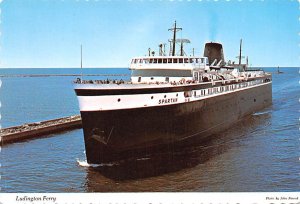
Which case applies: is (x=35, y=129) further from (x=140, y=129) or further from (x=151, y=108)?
(x=151, y=108)

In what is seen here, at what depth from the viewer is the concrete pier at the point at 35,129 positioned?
27.8 meters

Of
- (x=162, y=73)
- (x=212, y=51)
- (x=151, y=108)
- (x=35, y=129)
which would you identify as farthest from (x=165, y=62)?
(x=212, y=51)

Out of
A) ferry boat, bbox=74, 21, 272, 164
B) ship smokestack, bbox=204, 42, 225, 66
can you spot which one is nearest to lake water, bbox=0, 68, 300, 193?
ferry boat, bbox=74, 21, 272, 164

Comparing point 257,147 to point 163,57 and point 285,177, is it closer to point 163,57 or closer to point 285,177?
point 285,177

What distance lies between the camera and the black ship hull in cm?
1742

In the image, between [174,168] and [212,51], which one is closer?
[174,168]

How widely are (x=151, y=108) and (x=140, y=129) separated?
1265 mm

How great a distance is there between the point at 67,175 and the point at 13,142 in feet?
35.9

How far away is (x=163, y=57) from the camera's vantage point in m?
23.0

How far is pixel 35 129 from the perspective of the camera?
1188 inches

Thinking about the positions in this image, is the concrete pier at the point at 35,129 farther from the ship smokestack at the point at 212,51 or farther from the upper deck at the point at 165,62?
the ship smokestack at the point at 212,51

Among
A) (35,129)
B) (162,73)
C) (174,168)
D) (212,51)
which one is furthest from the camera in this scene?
(212,51)

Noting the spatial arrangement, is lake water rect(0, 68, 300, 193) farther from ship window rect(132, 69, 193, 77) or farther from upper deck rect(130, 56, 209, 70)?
upper deck rect(130, 56, 209, 70)

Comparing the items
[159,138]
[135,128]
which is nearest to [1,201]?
[135,128]
